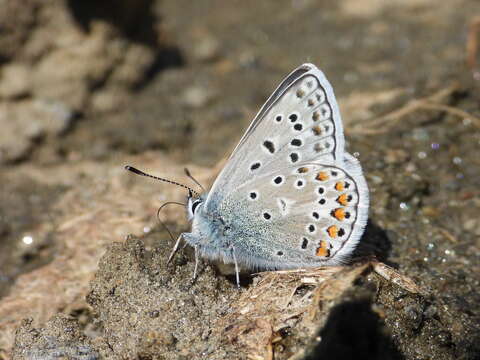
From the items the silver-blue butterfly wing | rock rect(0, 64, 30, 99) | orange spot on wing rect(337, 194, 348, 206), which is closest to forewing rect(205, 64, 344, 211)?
the silver-blue butterfly wing

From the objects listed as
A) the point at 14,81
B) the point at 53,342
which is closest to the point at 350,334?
the point at 53,342

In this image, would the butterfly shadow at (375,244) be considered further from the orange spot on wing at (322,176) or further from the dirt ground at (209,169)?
the orange spot on wing at (322,176)

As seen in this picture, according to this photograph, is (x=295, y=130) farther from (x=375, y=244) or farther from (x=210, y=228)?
(x=375, y=244)

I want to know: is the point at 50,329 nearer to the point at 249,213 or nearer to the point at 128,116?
the point at 249,213

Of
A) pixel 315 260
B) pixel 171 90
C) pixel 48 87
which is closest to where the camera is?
pixel 315 260

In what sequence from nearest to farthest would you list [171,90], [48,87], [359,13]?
1. [48,87]
2. [171,90]
3. [359,13]

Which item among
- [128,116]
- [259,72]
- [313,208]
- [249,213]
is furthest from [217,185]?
[259,72]

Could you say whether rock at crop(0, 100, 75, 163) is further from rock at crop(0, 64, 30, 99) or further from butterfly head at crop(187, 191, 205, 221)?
butterfly head at crop(187, 191, 205, 221)
